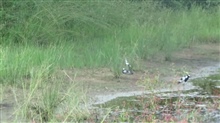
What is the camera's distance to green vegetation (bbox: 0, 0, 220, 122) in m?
10.0

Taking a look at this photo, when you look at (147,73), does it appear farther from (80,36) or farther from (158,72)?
(80,36)

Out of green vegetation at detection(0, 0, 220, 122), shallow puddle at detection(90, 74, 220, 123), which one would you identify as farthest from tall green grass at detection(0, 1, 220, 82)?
shallow puddle at detection(90, 74, 220, 123)

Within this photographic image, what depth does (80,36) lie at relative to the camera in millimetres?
14711

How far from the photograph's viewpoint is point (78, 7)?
584 inches

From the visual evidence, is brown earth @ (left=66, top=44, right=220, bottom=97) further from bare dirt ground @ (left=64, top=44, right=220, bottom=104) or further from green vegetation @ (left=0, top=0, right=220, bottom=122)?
green vegetation @ (left=0, top=0, right=220, bottom=122)

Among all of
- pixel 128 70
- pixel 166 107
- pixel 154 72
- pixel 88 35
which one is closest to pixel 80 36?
pixel 88 35

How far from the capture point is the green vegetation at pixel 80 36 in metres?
10.0

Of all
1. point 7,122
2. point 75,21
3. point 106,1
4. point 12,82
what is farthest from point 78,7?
point 7,122

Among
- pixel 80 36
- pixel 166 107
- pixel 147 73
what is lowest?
pixel 166 107

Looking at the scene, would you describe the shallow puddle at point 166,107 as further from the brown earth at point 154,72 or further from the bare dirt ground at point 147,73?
the brown earth at point 154,72

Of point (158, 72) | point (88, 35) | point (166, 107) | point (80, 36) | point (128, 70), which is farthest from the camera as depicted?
point (88, 35)

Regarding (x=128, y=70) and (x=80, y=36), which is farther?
(x=80, y=36)

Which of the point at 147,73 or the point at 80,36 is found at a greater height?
the point at 80,36

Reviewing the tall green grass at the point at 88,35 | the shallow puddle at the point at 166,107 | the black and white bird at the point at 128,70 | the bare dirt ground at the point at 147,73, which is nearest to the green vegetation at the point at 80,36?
the tall green grass at the point at 88,35
